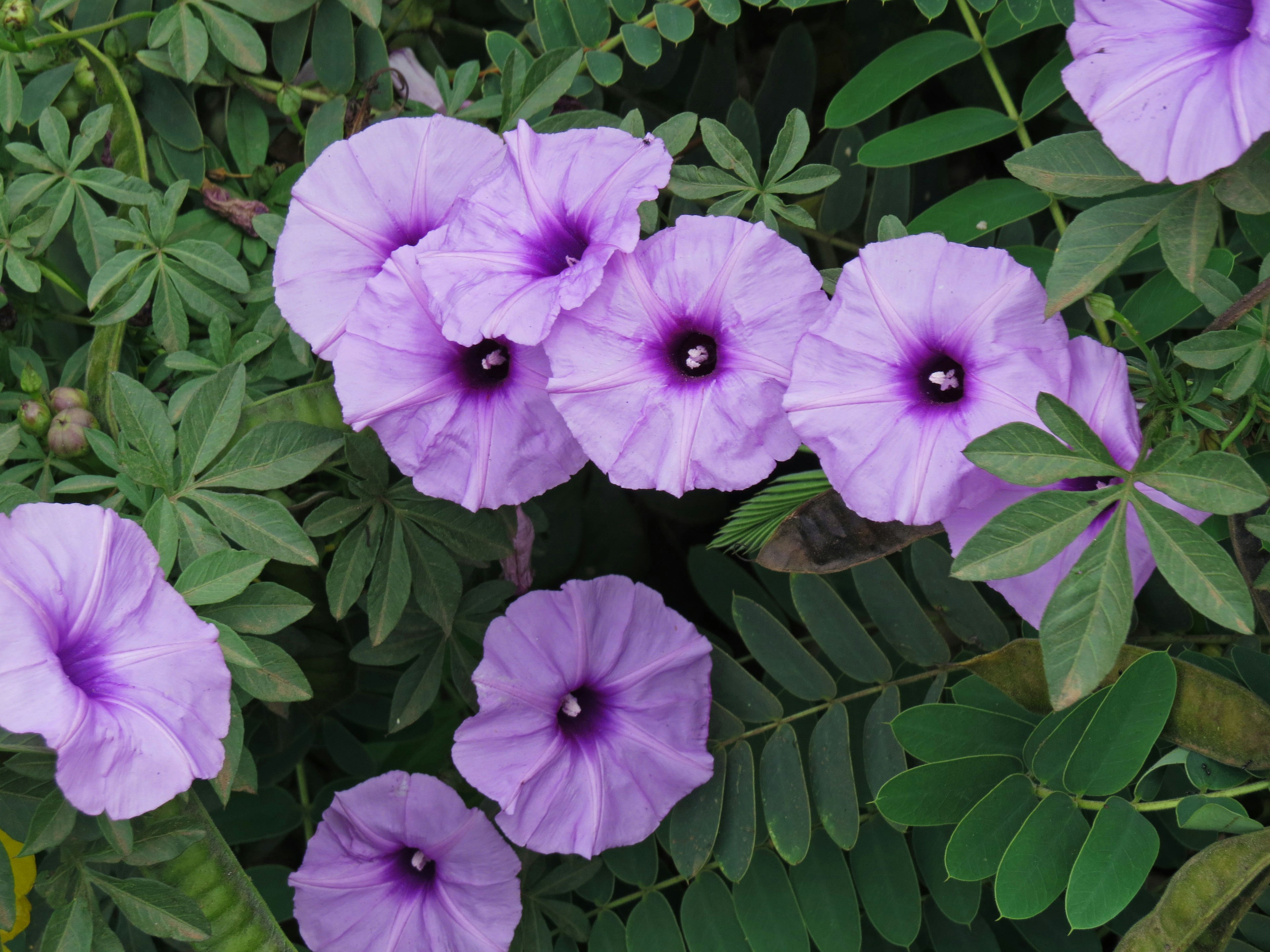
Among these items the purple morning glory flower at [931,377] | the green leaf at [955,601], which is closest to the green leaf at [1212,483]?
the purple morning glory flower at [931,377]

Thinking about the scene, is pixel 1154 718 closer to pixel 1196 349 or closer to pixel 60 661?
pixel 1196 349

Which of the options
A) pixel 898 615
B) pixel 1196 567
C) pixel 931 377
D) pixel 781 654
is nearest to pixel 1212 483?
pixel 1196 567

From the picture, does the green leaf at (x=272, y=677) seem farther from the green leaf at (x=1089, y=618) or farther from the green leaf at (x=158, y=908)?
the green leaf at (x=1089, y=618)

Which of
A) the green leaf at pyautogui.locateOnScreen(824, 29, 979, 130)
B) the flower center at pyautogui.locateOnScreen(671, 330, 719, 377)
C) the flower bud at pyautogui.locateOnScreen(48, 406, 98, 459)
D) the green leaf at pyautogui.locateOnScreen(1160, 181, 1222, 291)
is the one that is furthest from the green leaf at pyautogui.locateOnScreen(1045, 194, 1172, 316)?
the flower bud at pyautogui.locateOnScreen(48, 406, 98, 459)

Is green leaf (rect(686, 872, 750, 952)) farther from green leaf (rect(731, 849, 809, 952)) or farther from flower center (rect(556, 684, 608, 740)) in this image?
flower center (rect(556, 684, 608, 740))

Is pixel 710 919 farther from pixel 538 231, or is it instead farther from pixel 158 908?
pixel 538 231

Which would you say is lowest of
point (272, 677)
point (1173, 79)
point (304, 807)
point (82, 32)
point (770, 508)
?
point (304, 807)
